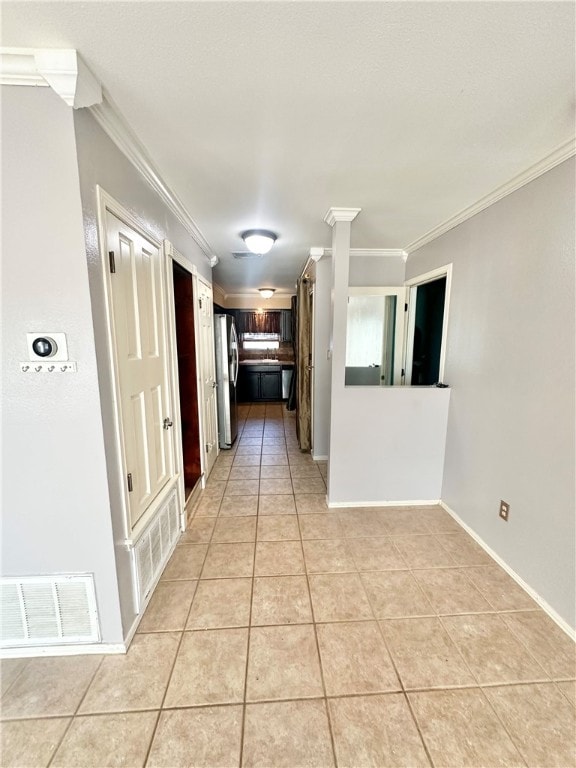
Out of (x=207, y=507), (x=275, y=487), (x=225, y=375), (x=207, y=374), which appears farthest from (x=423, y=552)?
(x=225, y=375)

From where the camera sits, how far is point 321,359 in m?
3.50

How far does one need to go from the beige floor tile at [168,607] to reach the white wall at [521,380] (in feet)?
6.35

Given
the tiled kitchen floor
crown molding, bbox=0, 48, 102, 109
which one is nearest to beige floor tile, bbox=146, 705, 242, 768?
the tiled kitchen floor

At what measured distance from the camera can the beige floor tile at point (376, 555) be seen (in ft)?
6.44

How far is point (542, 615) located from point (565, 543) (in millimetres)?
420

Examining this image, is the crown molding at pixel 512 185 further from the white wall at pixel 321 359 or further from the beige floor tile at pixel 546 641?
the beige floor tile at pixel 546 641

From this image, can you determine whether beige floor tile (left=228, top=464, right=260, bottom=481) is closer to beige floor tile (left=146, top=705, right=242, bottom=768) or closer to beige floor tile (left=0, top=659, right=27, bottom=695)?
beige floor tile (left=0, top=659, right=27, bottom=695)

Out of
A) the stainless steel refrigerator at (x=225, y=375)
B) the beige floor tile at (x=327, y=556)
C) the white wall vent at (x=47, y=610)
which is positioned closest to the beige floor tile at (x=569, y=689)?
the beige floor tile at (x=327, y=556)

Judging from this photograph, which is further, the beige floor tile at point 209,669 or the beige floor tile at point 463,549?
the beige floor tile at point 463,549

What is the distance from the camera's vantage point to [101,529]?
133 centimetres

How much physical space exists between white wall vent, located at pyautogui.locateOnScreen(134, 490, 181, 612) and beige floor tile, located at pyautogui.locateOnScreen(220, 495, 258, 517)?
470mm

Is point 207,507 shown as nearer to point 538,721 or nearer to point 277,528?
point 277,528

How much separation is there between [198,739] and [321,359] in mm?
2941

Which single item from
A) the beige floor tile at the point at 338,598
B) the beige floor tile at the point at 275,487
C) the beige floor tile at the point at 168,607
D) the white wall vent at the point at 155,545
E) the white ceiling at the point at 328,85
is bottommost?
the beige floor tile at the point at 168,607
